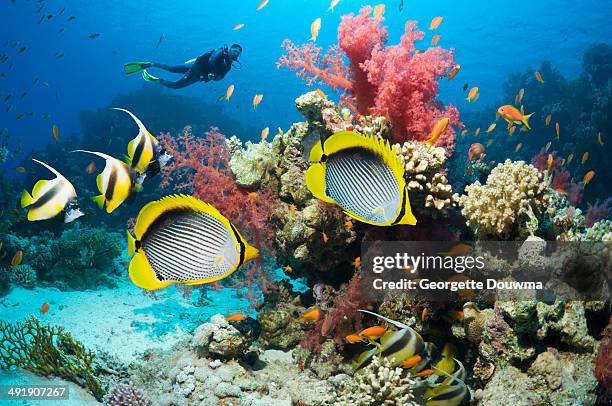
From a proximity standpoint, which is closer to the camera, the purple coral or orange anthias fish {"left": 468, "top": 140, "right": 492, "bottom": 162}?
the purple coral

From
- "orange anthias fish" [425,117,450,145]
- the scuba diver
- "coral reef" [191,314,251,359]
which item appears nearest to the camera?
"coral reef" [191,314,251,359]

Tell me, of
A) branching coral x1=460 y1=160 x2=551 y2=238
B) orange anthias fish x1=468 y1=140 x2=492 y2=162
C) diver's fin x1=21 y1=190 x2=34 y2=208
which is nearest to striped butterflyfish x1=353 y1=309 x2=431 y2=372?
branching coral x1=460 y1=160 x2=551 y2=238

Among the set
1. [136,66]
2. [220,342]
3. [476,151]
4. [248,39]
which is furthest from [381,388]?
[248,39]

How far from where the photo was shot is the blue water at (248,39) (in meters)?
46.1

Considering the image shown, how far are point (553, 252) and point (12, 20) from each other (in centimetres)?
9008

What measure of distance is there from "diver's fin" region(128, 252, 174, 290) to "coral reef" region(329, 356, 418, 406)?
238 centimetres

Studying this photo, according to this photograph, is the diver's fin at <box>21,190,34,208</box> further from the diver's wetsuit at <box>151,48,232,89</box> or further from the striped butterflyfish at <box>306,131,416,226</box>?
the striped butterflyfish at <box>306,131,416,226</box>

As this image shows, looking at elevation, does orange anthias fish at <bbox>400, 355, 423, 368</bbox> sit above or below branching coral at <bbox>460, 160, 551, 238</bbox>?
below

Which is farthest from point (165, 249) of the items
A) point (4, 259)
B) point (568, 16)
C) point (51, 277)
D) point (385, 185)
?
point (568, 16)

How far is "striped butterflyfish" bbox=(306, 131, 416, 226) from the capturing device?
1894 millimetres

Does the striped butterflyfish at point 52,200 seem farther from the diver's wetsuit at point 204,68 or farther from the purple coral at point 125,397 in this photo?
the diver's wetsuit at point 204,68

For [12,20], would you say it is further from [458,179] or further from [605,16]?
[605,16]

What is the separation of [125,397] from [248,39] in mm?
72921

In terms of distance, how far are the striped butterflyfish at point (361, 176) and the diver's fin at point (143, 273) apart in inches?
38.3
